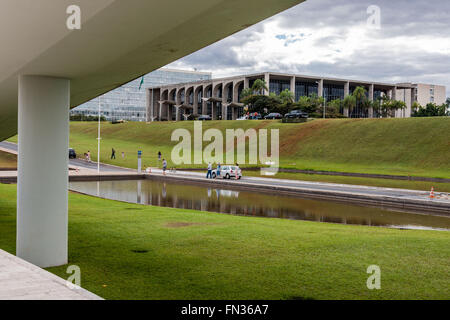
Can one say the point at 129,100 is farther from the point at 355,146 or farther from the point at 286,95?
the point at 355,146

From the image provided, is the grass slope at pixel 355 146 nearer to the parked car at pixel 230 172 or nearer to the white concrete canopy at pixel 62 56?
the parked car at pixel 230 172

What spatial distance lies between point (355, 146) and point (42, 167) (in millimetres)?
48281

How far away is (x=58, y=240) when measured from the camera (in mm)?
8766

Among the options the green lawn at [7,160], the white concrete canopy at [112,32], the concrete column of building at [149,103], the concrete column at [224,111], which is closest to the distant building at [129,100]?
the concrete column of building at [149,103]

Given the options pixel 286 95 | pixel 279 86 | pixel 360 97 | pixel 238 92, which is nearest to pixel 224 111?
pixel 238 92

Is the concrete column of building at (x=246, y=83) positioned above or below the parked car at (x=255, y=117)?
above

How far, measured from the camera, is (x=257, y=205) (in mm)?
21562

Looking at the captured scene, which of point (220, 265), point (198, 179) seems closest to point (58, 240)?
point (220, 265)

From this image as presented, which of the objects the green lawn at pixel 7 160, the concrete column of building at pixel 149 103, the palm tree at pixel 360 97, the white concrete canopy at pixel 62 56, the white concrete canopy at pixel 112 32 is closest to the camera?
the white concrete canopy at pixel 112 32

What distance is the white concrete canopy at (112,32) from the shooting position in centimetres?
515

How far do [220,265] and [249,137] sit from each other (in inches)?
2188

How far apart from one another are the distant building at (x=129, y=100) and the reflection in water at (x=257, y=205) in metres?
145
